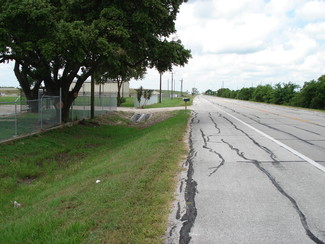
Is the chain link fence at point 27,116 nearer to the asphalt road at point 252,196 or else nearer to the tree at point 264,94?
the asphalt road at point 252,196

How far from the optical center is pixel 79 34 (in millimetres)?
12445

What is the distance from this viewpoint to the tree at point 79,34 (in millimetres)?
11133

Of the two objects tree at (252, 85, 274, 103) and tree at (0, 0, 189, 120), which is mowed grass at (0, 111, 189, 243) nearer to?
tree at (0, 0, 189, 120)

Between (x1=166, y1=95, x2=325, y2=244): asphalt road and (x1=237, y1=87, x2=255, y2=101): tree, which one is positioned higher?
(x1=237, y1=87, x2=255, y2=101): tree

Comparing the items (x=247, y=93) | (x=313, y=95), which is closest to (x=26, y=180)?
(x=313, y=95)

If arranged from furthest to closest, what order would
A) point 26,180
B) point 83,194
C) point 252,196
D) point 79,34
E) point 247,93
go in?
point 247,93 < point 79,34 < point 26,180 < point 83,194 < point 252,196

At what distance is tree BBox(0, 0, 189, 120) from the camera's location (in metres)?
11.1

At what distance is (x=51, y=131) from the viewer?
1501 cm

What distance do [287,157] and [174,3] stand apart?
12408 millimetres

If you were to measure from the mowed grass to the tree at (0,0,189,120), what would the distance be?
12.4 ft

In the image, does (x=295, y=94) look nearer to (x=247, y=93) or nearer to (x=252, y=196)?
(x=247, y=93)

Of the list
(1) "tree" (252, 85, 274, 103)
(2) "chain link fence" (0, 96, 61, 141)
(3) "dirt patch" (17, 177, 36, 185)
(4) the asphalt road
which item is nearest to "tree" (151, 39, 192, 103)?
(2) "chain link fence" (0, 96, 61, 141)

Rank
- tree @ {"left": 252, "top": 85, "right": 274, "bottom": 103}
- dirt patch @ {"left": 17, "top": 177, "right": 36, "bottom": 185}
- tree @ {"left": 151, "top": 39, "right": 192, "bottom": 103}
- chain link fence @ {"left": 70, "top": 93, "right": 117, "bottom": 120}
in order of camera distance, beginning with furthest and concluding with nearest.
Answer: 1. tree @ {"left": 252, "top": 85, "right": 274, "bottom": 103}
2. chain link fence @ {"left": 70, "top": 93, "right": 117, "bottom": 120}
3. tree @ {"left": 151, "top": 39, "right": 192, "bottom": 103}
4. dirt patch @ {"left": 17, "top": 177, "right": 36, "bottom": 185}

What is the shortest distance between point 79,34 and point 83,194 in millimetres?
8279
